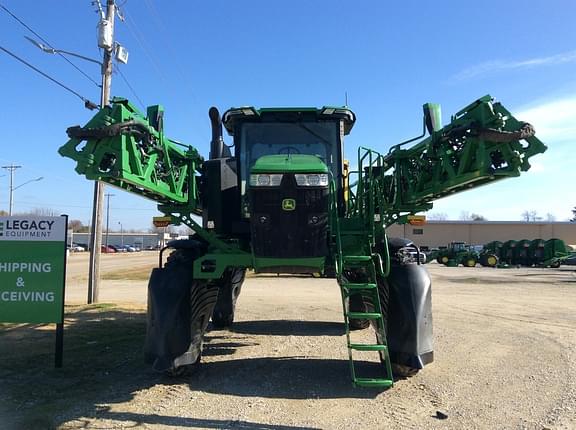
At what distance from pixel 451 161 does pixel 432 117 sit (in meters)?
0.79

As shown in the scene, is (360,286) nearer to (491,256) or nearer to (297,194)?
(297,194)

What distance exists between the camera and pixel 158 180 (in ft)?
20.0

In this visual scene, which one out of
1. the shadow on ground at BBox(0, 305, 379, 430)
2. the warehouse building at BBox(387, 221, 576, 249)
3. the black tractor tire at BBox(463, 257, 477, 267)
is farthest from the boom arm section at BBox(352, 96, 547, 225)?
the warehouse building at BBox(387, 221, 576, 249)

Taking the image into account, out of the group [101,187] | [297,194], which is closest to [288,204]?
[297,194]

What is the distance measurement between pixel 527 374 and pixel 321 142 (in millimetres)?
4124

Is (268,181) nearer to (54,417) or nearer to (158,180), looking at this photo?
(158,180)

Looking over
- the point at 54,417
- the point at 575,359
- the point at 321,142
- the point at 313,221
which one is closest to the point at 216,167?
the point at 321,142

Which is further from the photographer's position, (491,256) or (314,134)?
(491,256)

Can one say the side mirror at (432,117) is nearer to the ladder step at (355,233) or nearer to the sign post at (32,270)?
the ladder step at (355,233)

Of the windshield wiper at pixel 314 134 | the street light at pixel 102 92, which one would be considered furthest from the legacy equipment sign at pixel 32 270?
the street light at pixel 102 92

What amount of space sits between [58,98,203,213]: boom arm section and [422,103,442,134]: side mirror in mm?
3073

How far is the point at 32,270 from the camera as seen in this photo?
24.2 feet

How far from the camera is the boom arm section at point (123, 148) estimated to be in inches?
199

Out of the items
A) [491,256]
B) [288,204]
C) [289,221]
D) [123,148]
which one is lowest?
[491,256]
